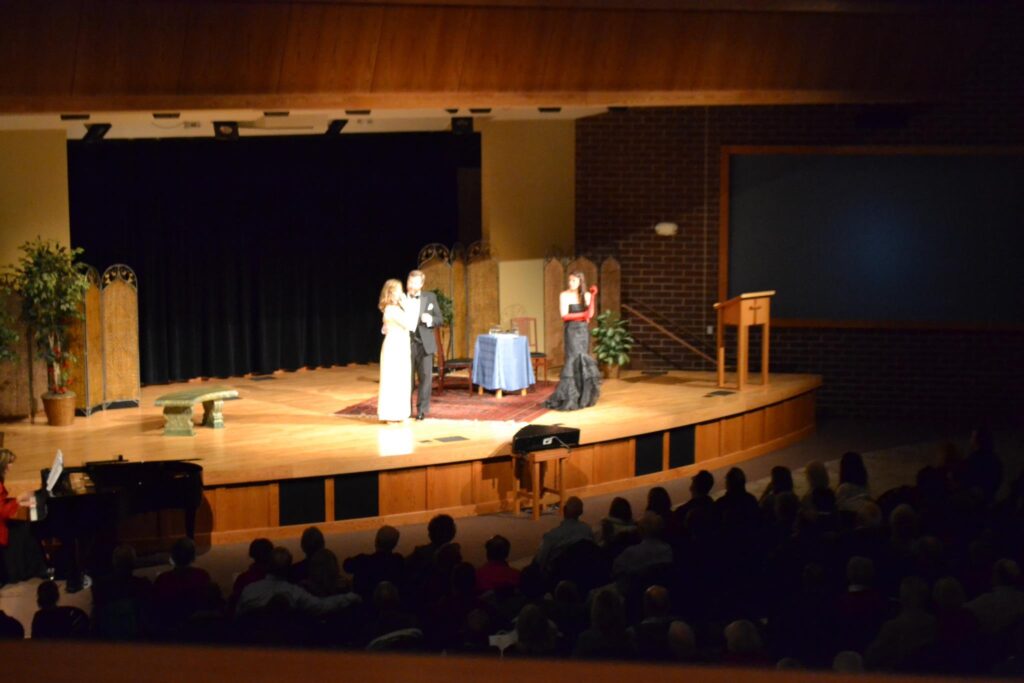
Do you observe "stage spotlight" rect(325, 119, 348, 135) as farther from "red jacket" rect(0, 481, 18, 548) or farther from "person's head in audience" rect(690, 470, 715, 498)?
"person's head in audience" rect(690, 470, 715, 498)

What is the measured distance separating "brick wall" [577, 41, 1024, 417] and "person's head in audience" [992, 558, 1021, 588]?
848 cm

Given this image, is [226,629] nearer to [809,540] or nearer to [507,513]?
[809,540]

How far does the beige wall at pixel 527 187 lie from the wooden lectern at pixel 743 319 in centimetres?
256

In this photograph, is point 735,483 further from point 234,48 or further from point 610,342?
point 610,342

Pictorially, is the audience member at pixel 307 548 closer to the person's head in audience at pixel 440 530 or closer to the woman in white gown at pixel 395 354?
the person's head in audience at pixel 440 530

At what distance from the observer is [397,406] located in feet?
35.3

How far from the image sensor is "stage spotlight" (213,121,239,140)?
41.1ft

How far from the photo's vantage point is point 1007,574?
535cm

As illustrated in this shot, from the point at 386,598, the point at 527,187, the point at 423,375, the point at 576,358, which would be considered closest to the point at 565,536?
the point at 386,598

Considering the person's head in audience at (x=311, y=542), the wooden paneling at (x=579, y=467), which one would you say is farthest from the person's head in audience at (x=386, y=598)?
the wooden paneling at (x=579, y=467)

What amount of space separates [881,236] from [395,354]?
5881mm

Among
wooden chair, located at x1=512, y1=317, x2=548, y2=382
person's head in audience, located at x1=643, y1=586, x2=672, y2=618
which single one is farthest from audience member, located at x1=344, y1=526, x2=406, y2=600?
wooden chair, located at x1=512, y1=317, x2=548, y2=382

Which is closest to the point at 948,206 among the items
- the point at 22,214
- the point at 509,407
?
the point at 509,407

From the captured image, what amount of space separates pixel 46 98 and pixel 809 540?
6.03 metres
